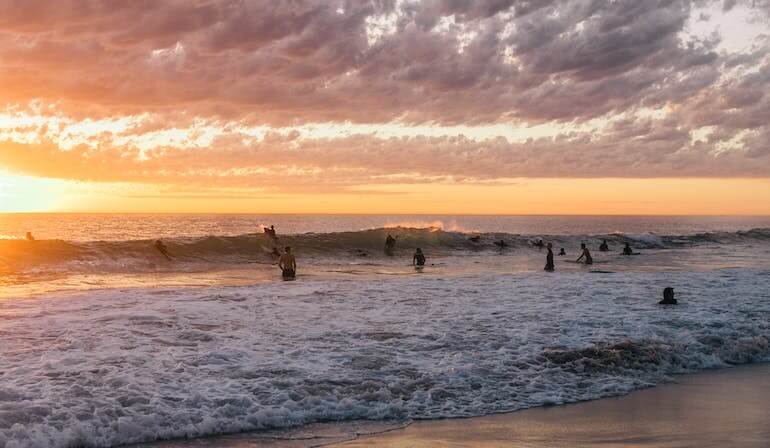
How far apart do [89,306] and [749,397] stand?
15.4 meters

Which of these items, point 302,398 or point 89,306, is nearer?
point 302,398

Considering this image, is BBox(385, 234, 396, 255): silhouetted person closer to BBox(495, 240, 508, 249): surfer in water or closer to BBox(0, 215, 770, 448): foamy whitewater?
BBox(495, 240, 508, 249): surfer in water

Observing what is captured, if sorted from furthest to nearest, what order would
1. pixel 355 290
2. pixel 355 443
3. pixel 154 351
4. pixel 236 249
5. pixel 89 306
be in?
pixel 236 249 → pixel 355 290 → pixel 89 306 → pixel 154 351 → pixel 355 443

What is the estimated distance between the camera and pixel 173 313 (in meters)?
16.5

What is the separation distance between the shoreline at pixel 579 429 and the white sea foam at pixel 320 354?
0.40 meters

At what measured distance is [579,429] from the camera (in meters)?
9.04

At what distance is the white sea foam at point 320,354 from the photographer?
31.0 feet

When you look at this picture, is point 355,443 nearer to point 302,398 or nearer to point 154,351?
point 302,398

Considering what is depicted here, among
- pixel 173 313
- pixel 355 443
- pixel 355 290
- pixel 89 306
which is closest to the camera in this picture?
pixel 355 443

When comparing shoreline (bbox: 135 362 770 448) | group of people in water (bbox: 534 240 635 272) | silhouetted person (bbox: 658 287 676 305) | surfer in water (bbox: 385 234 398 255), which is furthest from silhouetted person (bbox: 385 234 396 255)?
shoreline (bbox: 135 362 770 448)

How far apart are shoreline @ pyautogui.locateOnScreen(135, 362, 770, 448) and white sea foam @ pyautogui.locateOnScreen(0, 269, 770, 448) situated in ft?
1.32

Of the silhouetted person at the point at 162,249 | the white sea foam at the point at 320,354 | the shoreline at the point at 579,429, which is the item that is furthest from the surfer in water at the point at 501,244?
the shoreline at the point at 579,429

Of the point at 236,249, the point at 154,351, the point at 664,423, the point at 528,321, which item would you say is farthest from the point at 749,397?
the point at 236,249

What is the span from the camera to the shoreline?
841 centimetres
